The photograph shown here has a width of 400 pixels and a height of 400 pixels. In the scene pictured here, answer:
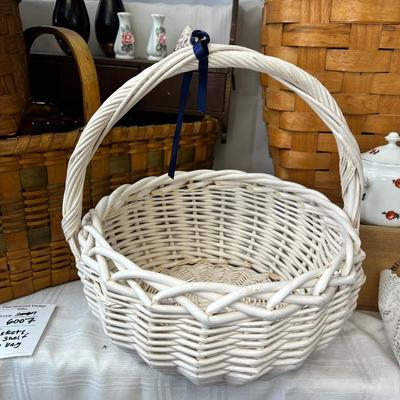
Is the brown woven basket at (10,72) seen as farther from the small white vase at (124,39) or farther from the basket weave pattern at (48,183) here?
the small white vase at (124,39)

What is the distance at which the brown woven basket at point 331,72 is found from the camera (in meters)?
0.62

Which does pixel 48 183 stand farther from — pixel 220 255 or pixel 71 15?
pixel 71 15

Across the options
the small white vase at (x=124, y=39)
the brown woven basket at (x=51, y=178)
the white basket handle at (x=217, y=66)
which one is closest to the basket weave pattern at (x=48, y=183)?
the brown woven basket at (x=51, y=178)

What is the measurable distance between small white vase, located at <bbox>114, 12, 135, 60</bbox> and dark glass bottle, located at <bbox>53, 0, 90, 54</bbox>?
0.08 metres

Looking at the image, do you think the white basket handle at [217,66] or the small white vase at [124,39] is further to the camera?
the small white vase at [124,39]

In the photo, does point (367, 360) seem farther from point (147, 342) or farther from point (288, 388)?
point (147, 342)

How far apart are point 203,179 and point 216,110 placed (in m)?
0.17

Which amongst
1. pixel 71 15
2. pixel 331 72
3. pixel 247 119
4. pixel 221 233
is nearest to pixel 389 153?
pixel 331 72

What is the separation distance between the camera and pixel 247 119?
0.99 metres

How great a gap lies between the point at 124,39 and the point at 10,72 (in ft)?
1.02

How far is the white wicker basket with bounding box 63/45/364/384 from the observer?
0.42 meters

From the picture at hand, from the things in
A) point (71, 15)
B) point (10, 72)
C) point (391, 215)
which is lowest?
point (391, 215)

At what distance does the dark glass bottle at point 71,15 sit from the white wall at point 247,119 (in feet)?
1.10

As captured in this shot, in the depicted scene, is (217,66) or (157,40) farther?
(157,40)
